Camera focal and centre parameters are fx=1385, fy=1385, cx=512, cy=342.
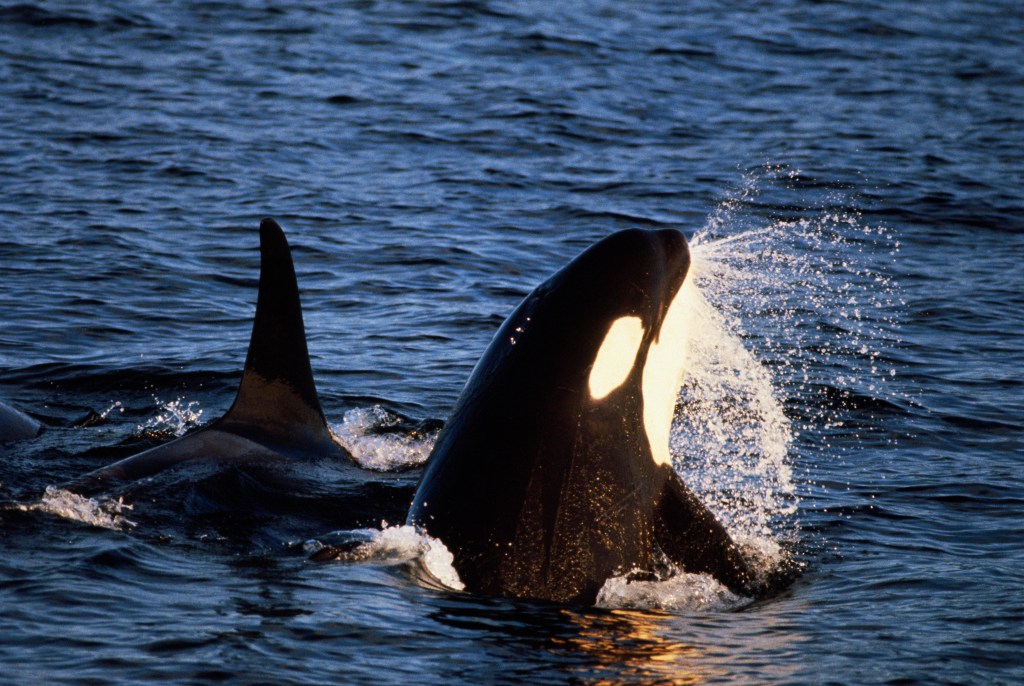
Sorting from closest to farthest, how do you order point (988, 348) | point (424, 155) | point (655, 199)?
1. point (988, 348)
2. point (655, 199)
3. point (424, 155)

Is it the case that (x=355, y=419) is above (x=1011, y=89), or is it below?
below

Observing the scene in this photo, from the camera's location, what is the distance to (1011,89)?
29.1 m

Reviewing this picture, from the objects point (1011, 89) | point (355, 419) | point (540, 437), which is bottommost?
point (355, 419)

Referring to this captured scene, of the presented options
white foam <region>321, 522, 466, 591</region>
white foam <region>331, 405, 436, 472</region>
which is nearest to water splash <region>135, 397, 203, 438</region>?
white foam <region>331, 405, 436, 472</region>

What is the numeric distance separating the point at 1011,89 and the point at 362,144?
1448cm

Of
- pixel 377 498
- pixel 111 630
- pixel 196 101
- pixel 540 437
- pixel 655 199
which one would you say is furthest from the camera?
pixel 196 101

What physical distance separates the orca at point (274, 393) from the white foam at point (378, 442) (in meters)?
0.54

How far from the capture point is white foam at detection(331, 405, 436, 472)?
11.0 m

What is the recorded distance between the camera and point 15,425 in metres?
11.0

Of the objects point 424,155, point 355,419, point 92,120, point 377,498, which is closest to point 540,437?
point 377,498

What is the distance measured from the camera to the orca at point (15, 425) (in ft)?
35.8

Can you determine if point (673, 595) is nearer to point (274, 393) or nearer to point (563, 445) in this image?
point (563, 445)

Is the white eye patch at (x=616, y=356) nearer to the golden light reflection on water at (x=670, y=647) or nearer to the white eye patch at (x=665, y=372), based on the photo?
the white eye patch at (x=665, y=372)

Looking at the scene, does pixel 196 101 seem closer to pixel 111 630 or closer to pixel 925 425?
pixel 925 425
